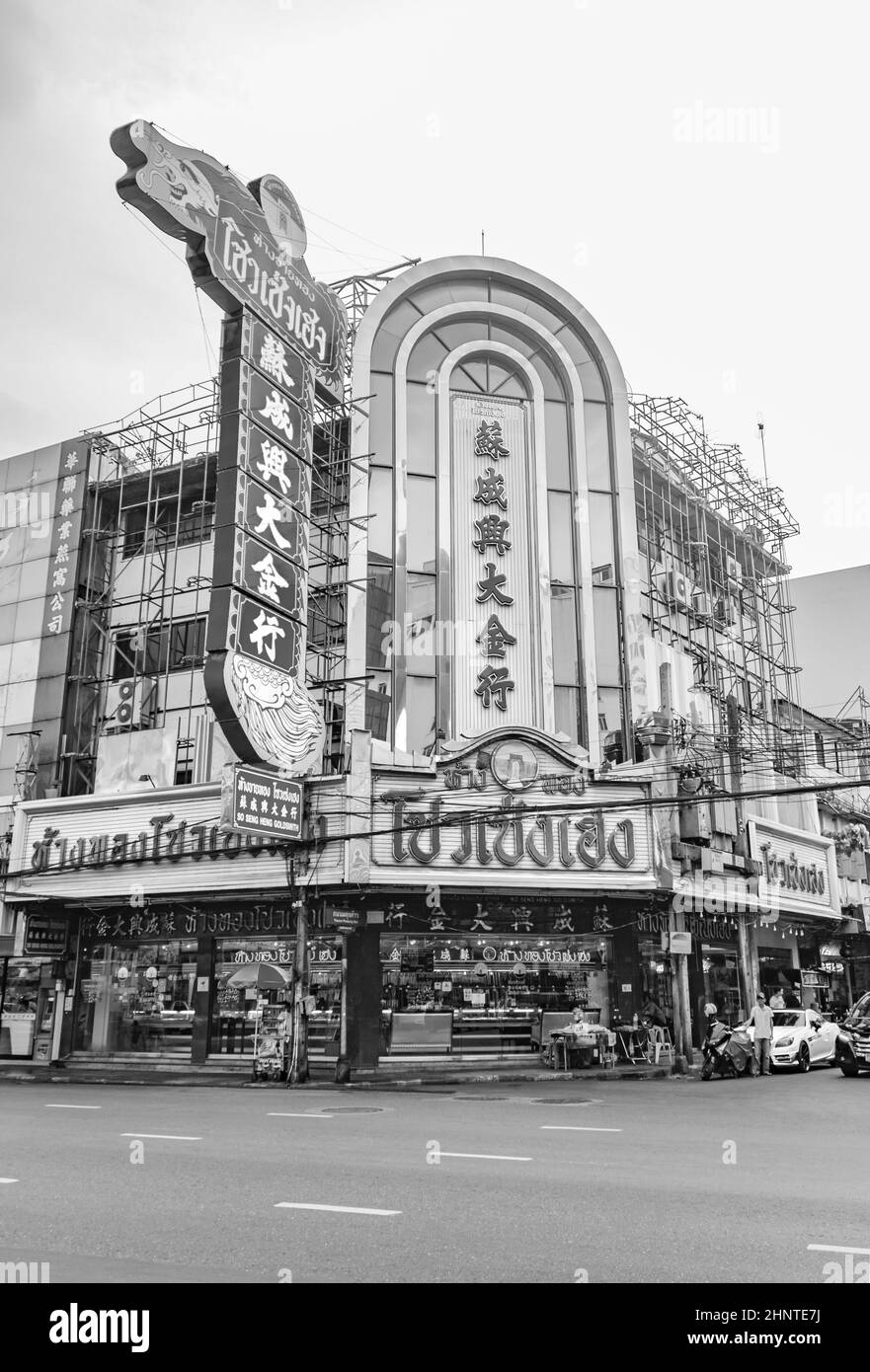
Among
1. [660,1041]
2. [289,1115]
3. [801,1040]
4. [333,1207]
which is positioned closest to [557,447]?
[660,1041]

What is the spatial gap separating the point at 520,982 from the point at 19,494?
2331 cm

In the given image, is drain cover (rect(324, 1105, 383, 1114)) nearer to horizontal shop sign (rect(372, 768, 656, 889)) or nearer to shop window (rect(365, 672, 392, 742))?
horizontal shop sign (rect(372, 768, 656, 889))

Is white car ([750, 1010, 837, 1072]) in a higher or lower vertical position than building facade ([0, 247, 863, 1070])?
lower

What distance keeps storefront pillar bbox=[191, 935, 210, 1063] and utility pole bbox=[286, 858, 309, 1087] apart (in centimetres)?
466

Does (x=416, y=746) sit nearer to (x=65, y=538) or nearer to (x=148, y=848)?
(x=148, y=848)

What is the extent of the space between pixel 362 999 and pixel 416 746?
6.67 meters

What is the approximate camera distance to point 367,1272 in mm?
6824

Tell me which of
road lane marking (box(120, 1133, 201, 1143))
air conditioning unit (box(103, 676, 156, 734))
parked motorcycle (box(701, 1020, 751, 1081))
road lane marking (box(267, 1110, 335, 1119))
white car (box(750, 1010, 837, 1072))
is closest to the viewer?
road lane marking (box(120, 1133, 201, 1143))

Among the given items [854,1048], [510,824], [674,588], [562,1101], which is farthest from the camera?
[674,588]

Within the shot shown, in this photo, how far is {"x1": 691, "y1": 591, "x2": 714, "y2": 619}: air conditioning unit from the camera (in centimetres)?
3828

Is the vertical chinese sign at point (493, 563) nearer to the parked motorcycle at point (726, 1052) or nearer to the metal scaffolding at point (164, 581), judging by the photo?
the metal scaffolding at point (164, 581)

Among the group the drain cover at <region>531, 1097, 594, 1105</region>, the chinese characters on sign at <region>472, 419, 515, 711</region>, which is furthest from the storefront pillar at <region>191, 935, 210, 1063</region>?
the drain cover at <region>531, 1097, 594, 1105</region>

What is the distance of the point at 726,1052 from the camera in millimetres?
23844
